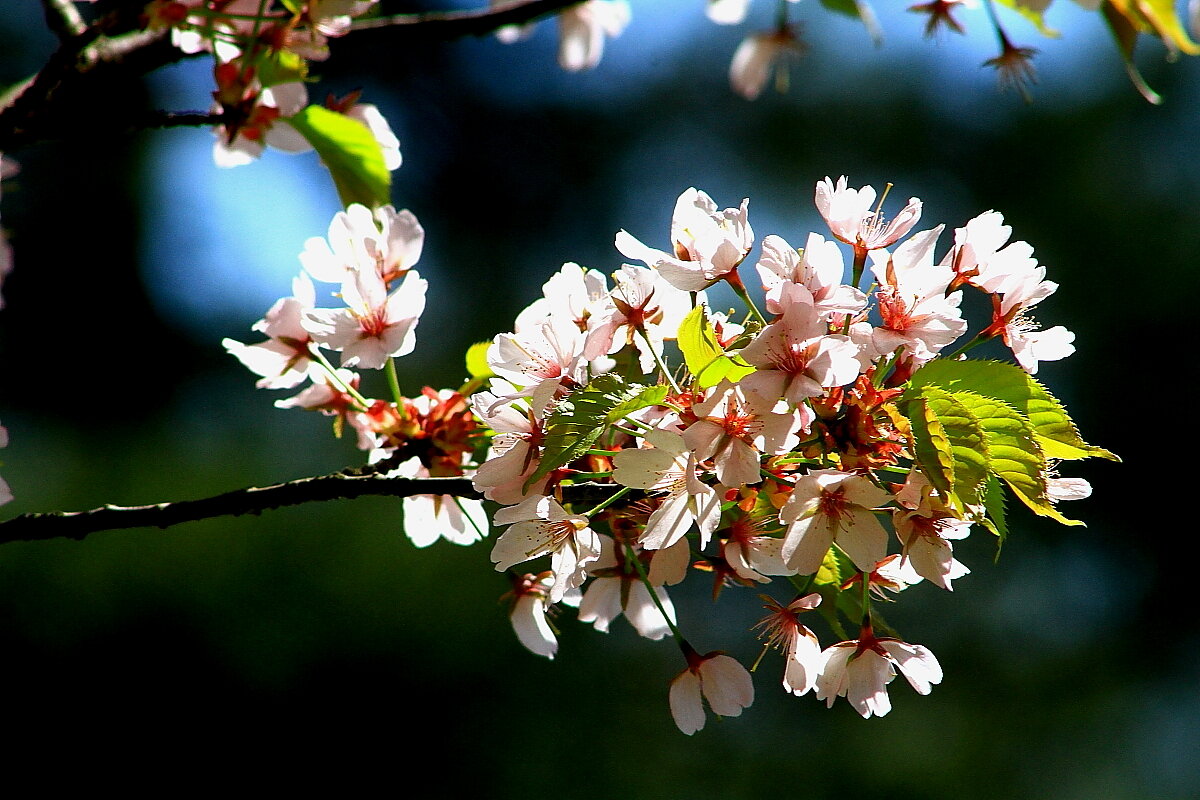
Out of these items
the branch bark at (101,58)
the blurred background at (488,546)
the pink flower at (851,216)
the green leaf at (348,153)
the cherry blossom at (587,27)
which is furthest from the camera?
the blurred background at (488,546)

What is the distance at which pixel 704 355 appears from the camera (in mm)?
554

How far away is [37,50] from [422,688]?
550 cm

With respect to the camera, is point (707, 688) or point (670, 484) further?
point (707, 688)

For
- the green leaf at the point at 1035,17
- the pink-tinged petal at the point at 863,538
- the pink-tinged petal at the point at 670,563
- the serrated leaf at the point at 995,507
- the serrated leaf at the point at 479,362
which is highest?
the green leaf at the point at 1035,17

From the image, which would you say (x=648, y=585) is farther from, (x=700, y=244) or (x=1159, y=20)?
(x=1159, y=20)

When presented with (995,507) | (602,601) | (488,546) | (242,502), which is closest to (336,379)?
(242,502)

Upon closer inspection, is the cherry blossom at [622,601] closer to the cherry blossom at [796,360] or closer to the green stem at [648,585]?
the green stem at [648,585]

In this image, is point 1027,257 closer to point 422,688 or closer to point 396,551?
point 396,551

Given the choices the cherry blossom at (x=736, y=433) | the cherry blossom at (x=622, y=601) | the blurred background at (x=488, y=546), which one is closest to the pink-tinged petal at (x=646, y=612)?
the cherry blossom at (x=622, y=601)

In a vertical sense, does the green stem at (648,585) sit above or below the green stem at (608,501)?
below

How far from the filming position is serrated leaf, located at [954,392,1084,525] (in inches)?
21.1

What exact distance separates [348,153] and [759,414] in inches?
19.2

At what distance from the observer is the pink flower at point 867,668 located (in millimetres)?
616

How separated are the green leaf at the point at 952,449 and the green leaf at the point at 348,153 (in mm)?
489
